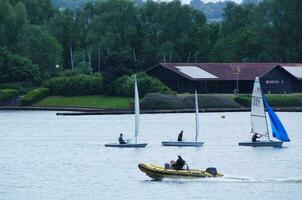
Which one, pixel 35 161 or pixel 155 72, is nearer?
pixel 35 161

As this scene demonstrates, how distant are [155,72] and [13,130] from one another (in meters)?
43.0

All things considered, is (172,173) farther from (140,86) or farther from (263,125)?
(140,86)

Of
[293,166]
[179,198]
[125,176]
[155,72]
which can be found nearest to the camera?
[179,198]

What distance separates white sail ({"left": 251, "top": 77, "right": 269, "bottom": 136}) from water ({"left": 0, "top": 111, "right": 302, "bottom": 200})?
2.07m

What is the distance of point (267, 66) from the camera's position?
15275 centimetres

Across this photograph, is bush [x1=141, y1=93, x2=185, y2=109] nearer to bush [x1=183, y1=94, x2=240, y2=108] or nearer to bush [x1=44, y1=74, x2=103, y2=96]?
bush [x1=183, y1=94, x2=240, y2=108]

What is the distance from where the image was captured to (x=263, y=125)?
280 ft

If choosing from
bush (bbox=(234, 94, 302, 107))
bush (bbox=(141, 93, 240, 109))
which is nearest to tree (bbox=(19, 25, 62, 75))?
bush (bbox=(141, 93, 240, 109))

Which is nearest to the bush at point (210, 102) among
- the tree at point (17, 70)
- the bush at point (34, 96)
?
the bush at point (34, 96)

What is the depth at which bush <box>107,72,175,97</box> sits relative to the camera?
465 feet

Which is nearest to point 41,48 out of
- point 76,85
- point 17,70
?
point 17,70

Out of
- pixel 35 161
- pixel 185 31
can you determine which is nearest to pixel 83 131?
pixel 35 161

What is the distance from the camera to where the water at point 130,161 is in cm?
5816

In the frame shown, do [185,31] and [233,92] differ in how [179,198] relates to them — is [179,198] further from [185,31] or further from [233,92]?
[185,31]
